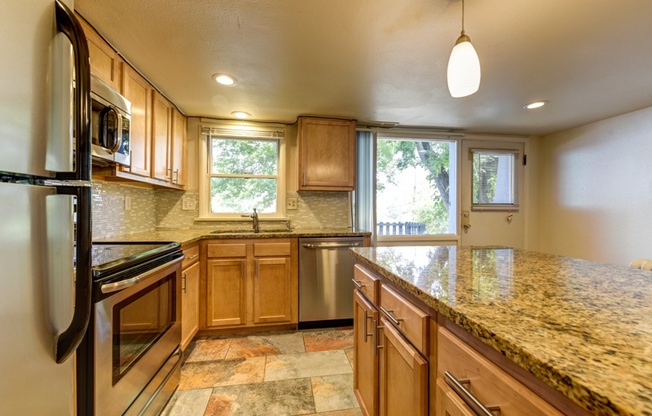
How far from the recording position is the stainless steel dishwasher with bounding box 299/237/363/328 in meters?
2.56

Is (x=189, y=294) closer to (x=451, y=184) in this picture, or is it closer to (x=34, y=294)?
(x=34, y=294)

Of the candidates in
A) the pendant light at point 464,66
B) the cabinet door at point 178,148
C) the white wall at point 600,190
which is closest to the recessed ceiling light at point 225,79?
the cabinet door at point 178,148

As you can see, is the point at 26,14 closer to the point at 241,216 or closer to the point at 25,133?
the point at 25,133

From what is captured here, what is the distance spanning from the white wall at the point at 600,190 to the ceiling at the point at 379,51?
0.99 feet

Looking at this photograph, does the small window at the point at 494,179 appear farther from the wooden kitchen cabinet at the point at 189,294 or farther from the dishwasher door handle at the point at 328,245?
the wooden kitchen cabinet at the point at 189,294

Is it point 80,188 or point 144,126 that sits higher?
point 144,126

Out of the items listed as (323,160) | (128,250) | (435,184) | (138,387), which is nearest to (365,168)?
(323,160)

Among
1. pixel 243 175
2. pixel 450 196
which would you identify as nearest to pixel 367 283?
pixel 243 175

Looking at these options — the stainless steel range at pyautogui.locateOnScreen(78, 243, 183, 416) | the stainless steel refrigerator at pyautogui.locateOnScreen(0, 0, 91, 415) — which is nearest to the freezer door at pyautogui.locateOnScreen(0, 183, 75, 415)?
the stainless steel refrigerator at pyautogui.locateOnScreen(0, 0, 91, 415)

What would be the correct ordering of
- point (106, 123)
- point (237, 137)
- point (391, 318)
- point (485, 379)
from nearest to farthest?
1. point (485, 379)
2. point (391, 318)
3. point (106, 123)
4. point (237, 137)

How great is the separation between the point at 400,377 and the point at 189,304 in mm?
1829

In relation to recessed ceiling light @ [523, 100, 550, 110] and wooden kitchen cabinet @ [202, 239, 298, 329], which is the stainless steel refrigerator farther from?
recessed ceiling light @ [523, 100, 550, 110]

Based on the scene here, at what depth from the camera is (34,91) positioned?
0.60 metres

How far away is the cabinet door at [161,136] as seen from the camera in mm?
2150
